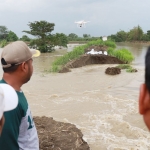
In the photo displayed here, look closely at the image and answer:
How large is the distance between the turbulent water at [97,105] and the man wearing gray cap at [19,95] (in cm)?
263

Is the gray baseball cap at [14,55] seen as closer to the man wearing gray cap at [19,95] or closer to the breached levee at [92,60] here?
the man wearing gray cap at [19,95]

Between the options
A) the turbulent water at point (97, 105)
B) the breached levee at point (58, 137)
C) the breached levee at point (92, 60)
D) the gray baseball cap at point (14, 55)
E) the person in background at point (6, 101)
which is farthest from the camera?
the breached levee at point (92, 60)

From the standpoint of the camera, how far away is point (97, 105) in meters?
6.77

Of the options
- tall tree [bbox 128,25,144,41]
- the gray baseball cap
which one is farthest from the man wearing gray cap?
tall tree [bbox 128,25,144,41]

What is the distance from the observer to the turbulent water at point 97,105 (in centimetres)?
462

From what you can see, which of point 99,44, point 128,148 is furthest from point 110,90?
point 99,44

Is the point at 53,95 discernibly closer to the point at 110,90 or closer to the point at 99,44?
the point at 110,90

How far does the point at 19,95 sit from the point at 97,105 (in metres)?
5.12

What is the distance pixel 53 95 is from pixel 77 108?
1.50 metres

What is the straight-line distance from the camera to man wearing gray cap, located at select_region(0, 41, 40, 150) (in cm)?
169

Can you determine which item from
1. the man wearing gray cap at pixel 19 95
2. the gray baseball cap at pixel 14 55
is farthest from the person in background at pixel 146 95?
the gray baseball cap at pixel 14 55

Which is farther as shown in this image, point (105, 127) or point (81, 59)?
point (81, 59)

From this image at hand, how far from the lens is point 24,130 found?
1.77 metres

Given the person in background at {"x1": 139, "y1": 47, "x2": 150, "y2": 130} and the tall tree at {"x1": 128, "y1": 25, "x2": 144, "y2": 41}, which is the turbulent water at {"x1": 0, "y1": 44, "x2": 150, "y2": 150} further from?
the tall tree at {"x1": 128, "y1": 25, "x2": 144, "y2": 41}
